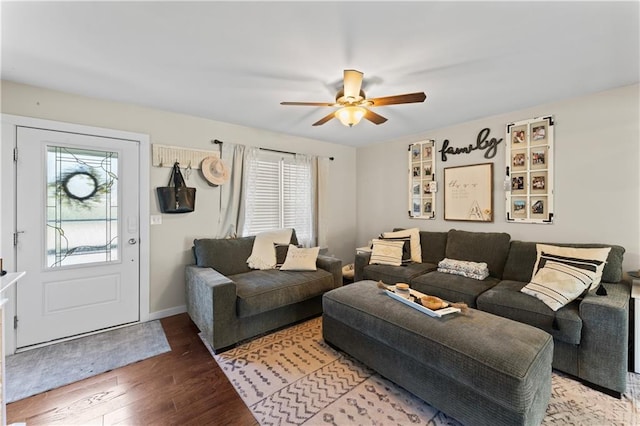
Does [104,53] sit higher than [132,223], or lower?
higher

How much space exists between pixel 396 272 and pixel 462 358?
1714 mm

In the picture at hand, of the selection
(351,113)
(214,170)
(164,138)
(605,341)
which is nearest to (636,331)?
(605,341)

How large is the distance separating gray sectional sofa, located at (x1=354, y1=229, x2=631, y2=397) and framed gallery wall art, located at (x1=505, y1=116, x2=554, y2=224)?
393mm

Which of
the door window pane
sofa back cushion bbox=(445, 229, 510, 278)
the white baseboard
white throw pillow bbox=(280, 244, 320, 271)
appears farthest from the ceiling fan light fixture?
the white baseboard

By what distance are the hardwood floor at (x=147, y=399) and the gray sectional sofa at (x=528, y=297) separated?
2.11 m

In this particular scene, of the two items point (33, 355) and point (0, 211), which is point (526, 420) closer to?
point (33, 355)

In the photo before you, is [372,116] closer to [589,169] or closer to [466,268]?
[466,268]

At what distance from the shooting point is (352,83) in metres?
2.03

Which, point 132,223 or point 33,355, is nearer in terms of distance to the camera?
point 33,355

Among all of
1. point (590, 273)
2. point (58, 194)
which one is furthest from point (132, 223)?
point (590, 273)

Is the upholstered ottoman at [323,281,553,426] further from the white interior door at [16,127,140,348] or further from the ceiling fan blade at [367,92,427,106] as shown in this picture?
the white interior door at [16,127,140,348]

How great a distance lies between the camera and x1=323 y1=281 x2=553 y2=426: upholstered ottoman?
1378 mm

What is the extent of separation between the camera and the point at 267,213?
13.0 feet

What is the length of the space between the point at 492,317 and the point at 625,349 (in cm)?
89
